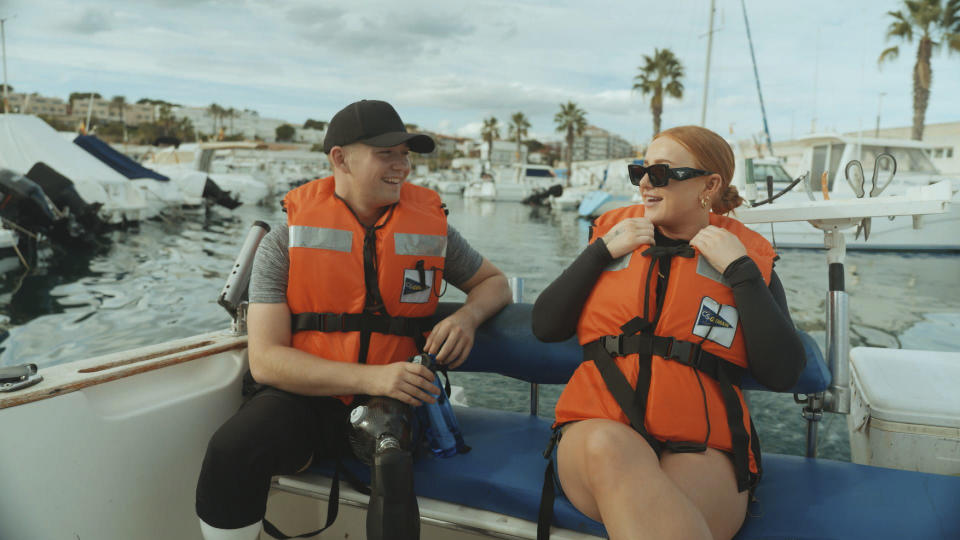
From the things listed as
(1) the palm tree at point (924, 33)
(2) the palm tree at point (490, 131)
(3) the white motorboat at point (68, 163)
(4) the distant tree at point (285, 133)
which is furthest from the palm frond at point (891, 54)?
(4) the distant tree at point (285, 133)

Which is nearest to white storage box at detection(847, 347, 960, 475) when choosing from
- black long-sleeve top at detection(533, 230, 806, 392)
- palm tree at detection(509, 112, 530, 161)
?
black long-sleeve top at detection(533, 230, 806, 392)

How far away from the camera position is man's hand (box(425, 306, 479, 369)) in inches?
86.3

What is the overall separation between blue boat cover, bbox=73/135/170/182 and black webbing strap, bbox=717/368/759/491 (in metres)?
21.5

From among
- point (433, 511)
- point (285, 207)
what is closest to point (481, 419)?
point (433, 511)

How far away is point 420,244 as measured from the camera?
2.28m

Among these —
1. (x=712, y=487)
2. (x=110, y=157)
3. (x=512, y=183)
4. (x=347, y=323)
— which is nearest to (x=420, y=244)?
(x=347, y=323)

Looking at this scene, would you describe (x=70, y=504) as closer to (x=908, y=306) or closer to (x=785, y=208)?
(x=785, y=208)

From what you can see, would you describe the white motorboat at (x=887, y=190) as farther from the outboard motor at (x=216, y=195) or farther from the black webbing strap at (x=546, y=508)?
the outboard motor at (x=216, y=195)

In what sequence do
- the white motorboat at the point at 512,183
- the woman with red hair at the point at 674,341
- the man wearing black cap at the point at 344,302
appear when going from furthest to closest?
the white motorboat at the point at 512,183 → the man wearing black cap at the point at 344,302 → the woman with red hair at the point at 674,341

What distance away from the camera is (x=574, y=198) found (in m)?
33.5

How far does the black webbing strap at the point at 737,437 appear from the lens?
1.70 metres

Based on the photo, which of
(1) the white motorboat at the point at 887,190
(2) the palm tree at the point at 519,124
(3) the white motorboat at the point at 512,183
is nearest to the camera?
(1) the white motorboat at the point at 887,190

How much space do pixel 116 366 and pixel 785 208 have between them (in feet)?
7.78

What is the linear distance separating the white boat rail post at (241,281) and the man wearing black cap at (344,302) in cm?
24
